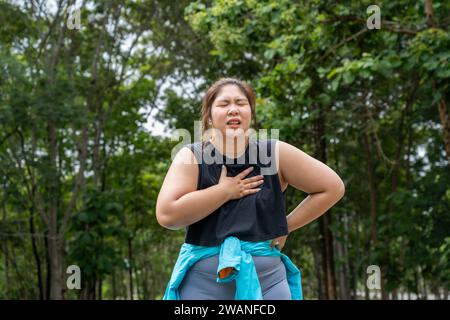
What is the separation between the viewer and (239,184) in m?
2.29

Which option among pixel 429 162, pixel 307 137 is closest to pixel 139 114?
pixel 307 137

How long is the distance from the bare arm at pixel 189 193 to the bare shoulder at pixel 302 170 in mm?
118

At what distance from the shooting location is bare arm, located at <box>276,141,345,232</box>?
2.40 meters

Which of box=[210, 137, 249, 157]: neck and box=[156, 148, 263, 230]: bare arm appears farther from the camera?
box=[210, 137, 249, 157]: neck

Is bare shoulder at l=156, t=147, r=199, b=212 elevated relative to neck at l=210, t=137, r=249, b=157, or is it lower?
lower

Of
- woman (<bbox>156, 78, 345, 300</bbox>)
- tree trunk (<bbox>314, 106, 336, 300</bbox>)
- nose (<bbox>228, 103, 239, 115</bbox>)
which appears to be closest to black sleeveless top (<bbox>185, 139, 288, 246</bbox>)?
woman (<bbox>156, 78, 345, 300</bbox>)

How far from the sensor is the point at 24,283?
19.4 metres

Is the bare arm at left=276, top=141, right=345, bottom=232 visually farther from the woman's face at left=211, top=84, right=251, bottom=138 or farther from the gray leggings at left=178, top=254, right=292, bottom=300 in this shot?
the gray leggings at left=178, top=254, right=292, bottom=300

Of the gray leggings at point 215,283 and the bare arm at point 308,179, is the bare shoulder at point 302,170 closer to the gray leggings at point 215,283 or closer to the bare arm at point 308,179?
the bare arm at point 308,179

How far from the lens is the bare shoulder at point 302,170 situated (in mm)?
2400

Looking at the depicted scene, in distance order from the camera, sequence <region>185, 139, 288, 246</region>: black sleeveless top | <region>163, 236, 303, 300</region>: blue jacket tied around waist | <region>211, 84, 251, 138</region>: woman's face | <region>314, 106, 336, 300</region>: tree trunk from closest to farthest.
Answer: <region>163, 236, 303, 300</region>: blue jacket tied around waist → <region>185, 139, 288, 246</region>: black sleeveless top → <region>211, 84, 251, 138</region>: woman's face → <region>314, 106, 336, 300</region>: tree trunk

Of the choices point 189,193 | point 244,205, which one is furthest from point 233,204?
point 189,193
